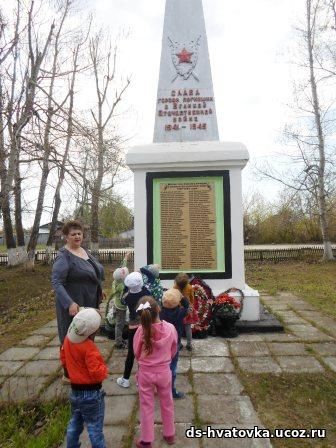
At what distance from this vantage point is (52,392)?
366 centimetres

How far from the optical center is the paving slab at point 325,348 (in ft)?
14.9

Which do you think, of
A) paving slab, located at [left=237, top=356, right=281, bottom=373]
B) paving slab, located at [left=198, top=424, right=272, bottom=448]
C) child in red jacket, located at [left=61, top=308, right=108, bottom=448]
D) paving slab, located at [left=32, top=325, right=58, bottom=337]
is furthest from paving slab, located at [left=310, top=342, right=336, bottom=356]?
paving slab, located at [left=32, top=325, right=58, bottom=337]

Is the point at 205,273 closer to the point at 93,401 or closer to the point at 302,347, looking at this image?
the point at 302,347

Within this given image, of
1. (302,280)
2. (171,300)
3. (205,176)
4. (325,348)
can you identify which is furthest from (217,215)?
(302,280)

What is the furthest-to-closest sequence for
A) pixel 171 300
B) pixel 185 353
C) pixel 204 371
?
pixel 185 353 < pixel 204 371 < pixel 171 300

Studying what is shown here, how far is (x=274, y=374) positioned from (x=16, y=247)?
17.3m

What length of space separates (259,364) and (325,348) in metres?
1.11

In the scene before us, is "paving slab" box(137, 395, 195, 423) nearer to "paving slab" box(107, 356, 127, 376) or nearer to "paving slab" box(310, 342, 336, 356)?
"paving slab" box(107, 356, 127, 376)

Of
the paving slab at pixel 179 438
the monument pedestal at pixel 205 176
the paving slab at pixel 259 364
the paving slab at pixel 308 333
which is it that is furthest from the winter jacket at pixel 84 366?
the paving slab at pixel 308 333

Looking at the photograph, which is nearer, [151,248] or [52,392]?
[52,392]

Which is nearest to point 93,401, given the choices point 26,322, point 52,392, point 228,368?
point 52,392

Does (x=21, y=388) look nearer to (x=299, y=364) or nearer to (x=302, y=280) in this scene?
(x=299, y=364)

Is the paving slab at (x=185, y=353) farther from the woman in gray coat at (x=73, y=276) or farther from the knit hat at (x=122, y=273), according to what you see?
the woman in gray coat at (x=73, y=276)

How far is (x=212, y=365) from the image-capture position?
4.18m
